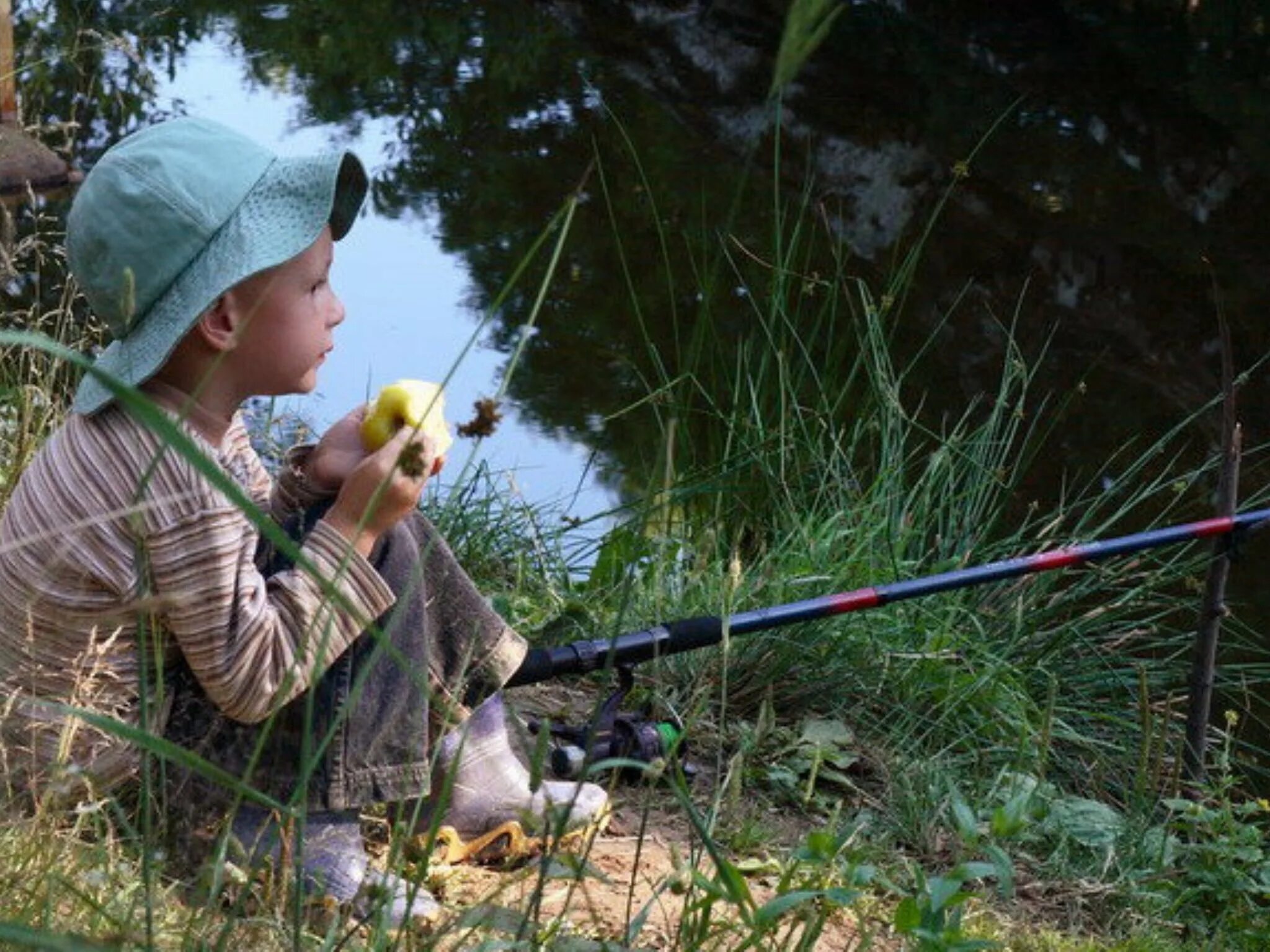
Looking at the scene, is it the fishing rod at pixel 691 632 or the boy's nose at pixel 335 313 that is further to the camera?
the fishing rod at pixel 691 632

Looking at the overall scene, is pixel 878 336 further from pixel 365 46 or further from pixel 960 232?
pixel 365 46

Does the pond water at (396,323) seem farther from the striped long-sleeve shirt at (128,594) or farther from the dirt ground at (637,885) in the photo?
the striped long-sleeve shirt at (128,594)

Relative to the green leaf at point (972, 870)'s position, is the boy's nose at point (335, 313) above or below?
above

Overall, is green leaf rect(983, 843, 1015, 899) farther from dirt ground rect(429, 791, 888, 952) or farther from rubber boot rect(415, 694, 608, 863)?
rubber boot rect(415, 694, 608, 863)

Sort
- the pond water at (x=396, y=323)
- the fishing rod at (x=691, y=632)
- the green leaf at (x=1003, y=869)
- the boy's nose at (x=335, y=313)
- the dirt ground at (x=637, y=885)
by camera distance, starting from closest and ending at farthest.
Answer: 1. the green leaf at (x=1003, y=869)
2. the dirt ground at (x=637, y=885)
3. the boy's nose at (x=335, y=313)
4. the fishing rod at (x=691, y=632)
5. the pond water at (x=396, y=323)

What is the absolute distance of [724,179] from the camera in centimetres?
675

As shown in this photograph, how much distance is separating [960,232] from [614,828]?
4059 millimetres

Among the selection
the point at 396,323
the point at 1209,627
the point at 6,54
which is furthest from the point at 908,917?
the point at 396,323

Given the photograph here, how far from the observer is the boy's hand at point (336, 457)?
2.27 metres

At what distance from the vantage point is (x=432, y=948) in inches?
62.1

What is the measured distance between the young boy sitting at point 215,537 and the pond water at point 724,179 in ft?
5.60

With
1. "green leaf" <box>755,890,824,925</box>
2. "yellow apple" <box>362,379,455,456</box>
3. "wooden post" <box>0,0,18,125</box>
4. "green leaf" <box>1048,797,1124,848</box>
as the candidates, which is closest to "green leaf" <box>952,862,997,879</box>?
"green leaf" <box>755,890,824,925</box>

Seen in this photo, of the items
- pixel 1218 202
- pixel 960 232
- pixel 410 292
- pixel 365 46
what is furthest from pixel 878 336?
pixel 365 46

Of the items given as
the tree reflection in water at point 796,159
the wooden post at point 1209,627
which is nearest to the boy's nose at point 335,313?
the wooden post at point 1209,627
